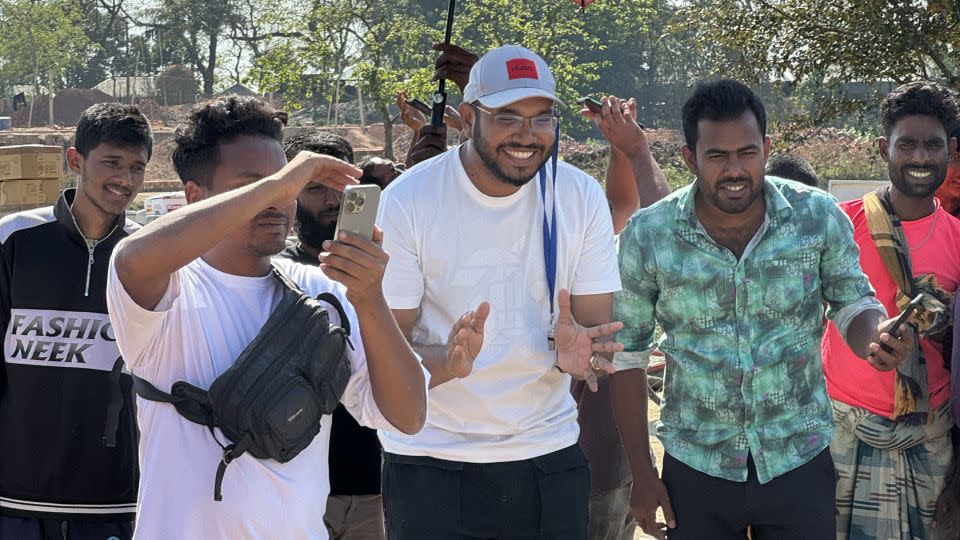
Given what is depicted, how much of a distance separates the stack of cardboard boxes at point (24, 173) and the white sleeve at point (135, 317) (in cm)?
862

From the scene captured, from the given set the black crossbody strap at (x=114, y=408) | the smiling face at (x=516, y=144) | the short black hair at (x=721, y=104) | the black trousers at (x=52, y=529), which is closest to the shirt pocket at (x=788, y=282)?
the short black hair at (x=721, y=104)

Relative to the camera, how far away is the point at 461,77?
4977 mm

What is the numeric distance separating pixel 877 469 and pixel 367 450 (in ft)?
6.45

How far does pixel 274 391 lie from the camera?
8.12 feet

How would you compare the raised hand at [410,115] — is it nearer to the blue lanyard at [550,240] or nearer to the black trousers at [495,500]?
the blue lanyard at [550,240]

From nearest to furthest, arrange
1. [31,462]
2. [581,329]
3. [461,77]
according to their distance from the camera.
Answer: [581,329] < [31,462] < [461,77]

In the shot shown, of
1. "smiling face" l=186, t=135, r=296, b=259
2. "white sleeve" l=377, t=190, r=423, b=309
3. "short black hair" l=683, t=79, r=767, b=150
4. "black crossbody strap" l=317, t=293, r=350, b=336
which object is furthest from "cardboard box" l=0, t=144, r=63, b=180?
"black crossbody strap" l=317, t=293, r=350, b=336

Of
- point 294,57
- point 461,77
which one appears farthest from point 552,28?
point 461,77

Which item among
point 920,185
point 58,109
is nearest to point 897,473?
point 920,185

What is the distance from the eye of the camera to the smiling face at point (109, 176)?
404 centimetres

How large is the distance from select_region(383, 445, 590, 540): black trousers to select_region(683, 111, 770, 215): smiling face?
1.04 meters

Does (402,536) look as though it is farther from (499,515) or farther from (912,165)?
(912,165)

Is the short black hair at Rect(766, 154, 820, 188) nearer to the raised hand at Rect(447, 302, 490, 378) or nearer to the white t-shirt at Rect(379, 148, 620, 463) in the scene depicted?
the white t-shirt at Rect(379, 148, 620, 463)

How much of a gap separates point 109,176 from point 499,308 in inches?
62.6
